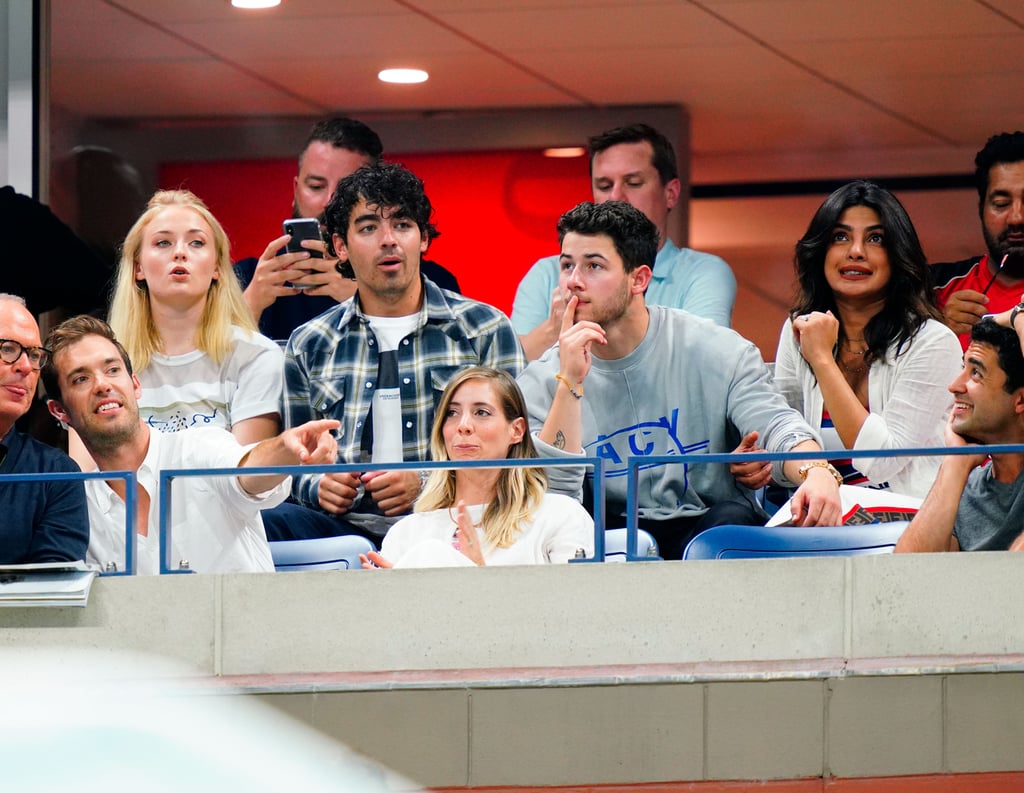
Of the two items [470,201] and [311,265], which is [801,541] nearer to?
[311,265]

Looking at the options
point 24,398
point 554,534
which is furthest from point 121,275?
point 554,534

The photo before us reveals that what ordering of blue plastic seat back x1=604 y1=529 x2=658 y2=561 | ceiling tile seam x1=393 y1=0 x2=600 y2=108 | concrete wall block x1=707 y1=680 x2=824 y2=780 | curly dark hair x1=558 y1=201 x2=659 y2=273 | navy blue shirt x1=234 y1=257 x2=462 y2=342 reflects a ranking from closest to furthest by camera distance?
concrete wall block x1=707 y1=680 x2=824 y2=780 → blue plastic seat back x1=604 y1=529 x2=658 y2=561 → curly dark hair x1=558 y1=201 x2=659 y2=273 → navy blue shirt x1=234 y1=257 x2=462 y2=342 → ceiling tile seam x1=393 y1=0 x2=600 y2=108

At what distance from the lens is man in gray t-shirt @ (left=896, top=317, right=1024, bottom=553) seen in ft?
18.9

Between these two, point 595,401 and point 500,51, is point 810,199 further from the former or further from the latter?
point 595,401

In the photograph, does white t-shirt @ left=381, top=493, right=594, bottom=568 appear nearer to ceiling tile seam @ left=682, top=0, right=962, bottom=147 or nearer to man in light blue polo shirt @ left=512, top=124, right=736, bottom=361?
man in light blue polo shirt @ left=512, top=124, right=736, bottom=361

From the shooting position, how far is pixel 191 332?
6.52m

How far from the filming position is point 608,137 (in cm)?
724

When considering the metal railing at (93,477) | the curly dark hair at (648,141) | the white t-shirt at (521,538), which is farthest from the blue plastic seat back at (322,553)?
the curly dark hair at (648,141)

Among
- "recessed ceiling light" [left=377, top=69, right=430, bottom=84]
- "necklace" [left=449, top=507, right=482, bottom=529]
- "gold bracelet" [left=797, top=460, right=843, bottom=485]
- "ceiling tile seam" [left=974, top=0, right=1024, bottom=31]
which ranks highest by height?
"ceiling tile seam" [left=974, top=0, right=1024, bottom=31]

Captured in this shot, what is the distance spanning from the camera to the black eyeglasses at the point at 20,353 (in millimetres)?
5895

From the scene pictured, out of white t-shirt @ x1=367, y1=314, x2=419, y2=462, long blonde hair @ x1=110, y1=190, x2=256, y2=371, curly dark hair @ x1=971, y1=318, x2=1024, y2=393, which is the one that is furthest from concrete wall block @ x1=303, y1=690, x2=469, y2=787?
curly dark hair @ x1=971, y1=318, x2=1024, y2=393

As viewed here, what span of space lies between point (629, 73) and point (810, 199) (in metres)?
0.94

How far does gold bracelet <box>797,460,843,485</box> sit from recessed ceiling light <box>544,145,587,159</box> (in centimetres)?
238

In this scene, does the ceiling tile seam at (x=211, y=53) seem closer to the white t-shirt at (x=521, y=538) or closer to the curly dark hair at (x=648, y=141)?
the curly dark hair at (x=648, y=141)
